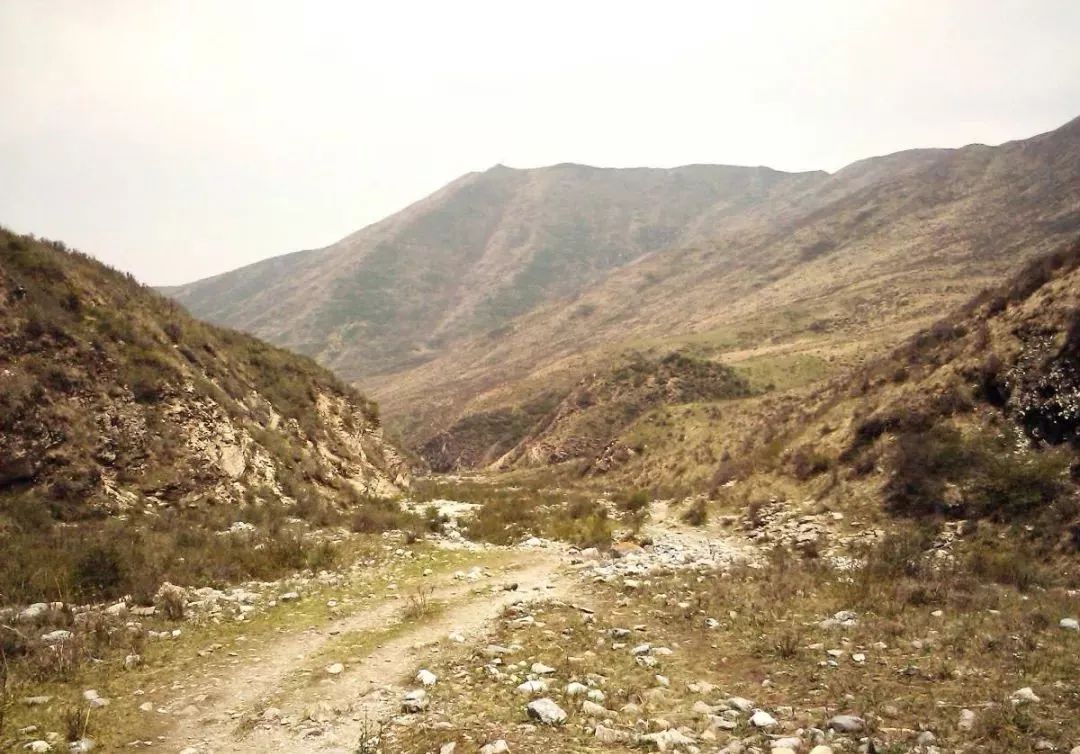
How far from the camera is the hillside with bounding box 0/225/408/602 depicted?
12297mm

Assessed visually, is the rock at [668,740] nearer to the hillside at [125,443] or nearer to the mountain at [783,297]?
the hillside at [125,443]

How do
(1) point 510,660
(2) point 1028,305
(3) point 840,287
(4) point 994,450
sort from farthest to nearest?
1. (3) point 840,287
2. (2) point 1028,305
3. (4) point 994,450
4. (1) point 510,660

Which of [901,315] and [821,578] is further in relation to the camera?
[901,315]

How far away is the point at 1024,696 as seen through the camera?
6.15 m

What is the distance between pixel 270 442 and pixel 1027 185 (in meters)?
148

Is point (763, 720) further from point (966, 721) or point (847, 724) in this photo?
point (966, 721)

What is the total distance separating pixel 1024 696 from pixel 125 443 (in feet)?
64.2

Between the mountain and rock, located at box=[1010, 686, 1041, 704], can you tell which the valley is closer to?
rock, located at box=[1010, 686, 1041, 704]

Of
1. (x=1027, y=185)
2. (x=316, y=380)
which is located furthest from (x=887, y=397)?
(x=1027, y=185)

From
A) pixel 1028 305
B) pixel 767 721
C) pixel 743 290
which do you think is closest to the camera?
pixel 767 721

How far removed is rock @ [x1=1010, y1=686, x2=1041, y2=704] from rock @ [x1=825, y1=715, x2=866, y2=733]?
161 cm

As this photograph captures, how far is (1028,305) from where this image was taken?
64.9 feet

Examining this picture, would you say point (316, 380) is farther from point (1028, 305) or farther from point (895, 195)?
point (895, 195)

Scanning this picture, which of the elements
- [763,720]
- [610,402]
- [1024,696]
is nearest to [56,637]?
[763,720]
